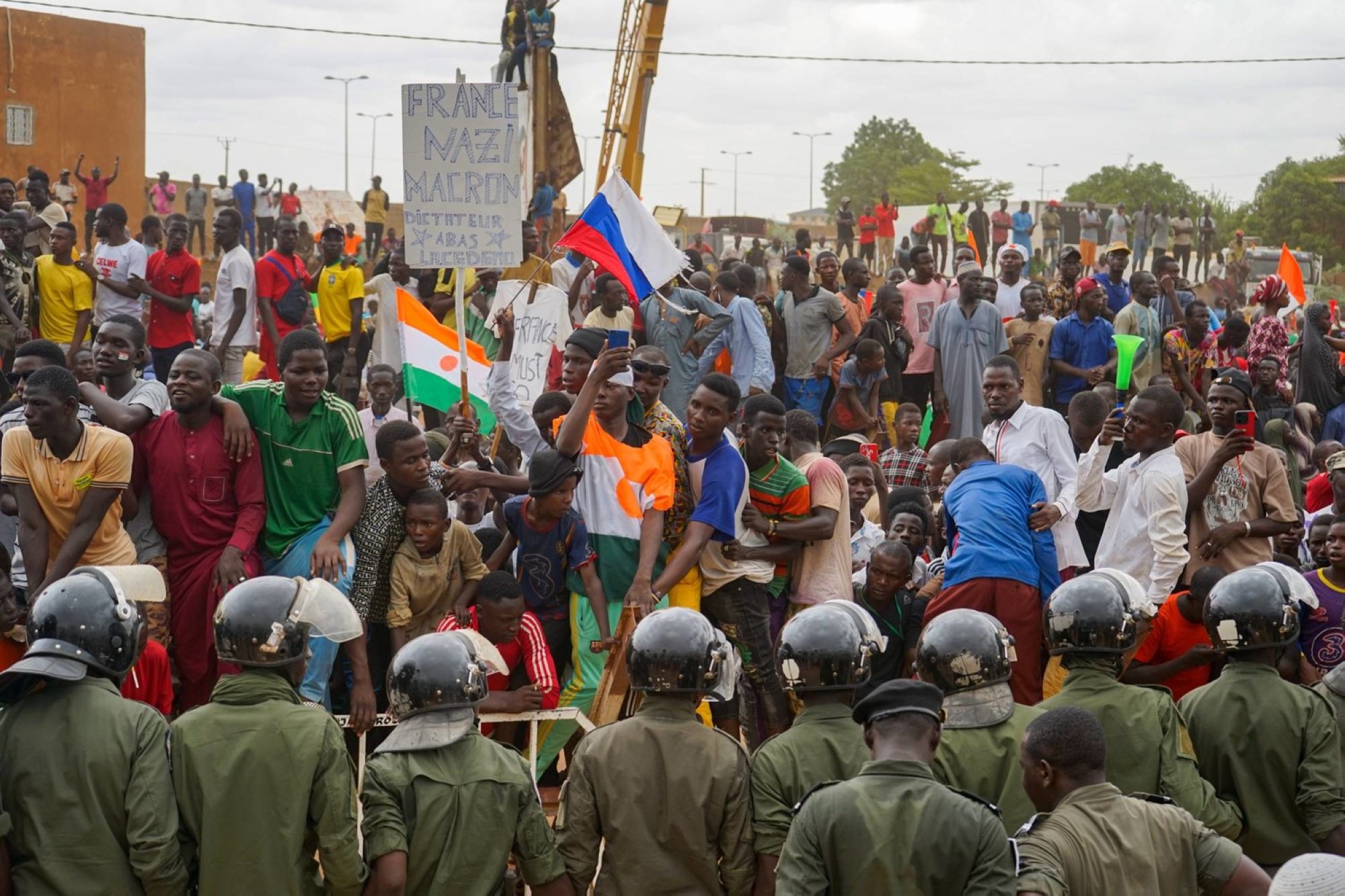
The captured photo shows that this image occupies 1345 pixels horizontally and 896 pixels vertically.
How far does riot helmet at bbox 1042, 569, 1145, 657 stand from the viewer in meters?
5.00

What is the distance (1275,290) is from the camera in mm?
12617

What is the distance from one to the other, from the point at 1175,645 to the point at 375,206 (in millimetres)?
24442

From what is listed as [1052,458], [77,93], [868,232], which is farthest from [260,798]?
[77,93]

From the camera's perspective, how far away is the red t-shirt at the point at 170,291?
43.3 ft

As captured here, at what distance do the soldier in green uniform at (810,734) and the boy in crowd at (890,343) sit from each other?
325 inches

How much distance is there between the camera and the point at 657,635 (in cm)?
480

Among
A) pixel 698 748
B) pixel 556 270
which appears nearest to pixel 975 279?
pixel 556 270

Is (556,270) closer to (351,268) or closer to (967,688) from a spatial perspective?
(351,268)

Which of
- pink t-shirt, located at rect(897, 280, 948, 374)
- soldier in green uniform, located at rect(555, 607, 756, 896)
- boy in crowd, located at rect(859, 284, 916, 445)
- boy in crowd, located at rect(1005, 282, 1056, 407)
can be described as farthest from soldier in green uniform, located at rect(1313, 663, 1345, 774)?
pink t-shirt, located at rect(897, 280, 948, 374)

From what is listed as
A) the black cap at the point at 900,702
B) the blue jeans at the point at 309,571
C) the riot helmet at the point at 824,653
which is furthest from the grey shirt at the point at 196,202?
the black cap at the point at 900,702

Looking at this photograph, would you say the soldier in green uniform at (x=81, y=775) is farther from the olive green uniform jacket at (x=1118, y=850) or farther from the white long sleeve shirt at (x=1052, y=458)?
the white long sleeve shirt at (x=1052, y=458)

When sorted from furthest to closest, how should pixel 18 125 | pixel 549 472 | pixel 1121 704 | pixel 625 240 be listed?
pixel 18 125
pixel 625 240
pixel 549 472
pixel 1121 704

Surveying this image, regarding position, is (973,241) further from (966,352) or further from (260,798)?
(260,798)

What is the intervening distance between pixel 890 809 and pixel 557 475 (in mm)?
2938
